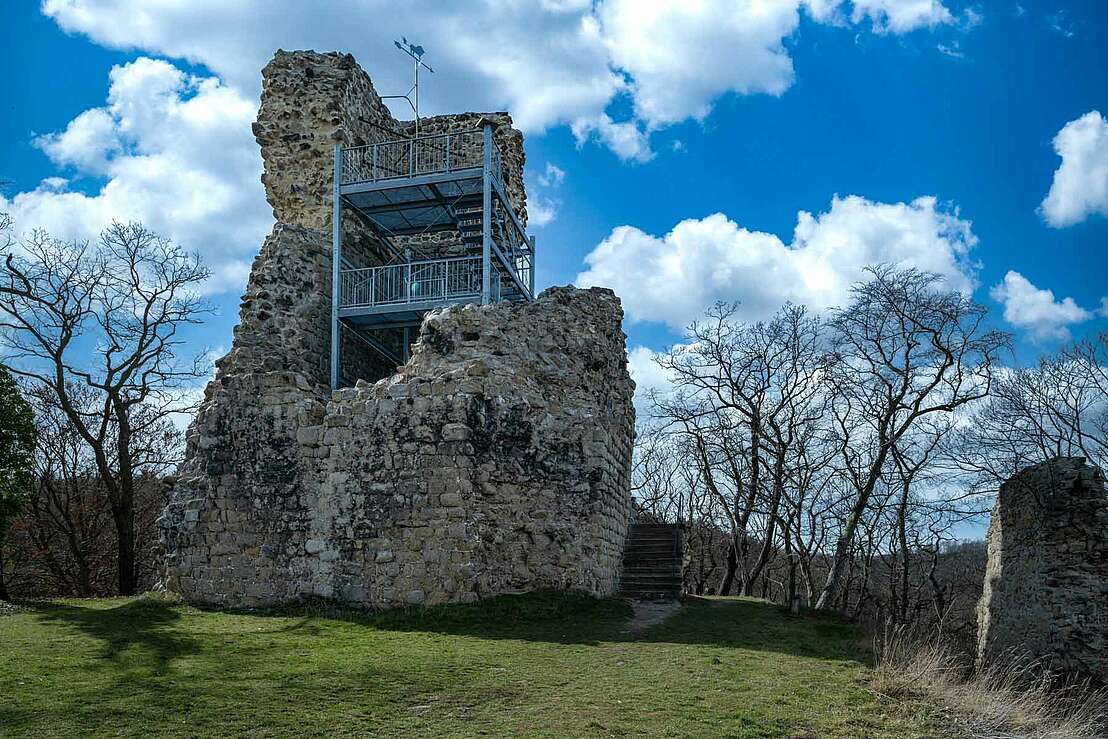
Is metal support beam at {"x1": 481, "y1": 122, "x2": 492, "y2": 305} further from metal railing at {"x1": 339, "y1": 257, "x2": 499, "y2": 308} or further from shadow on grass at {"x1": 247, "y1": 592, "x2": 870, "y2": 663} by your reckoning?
shadow on grass at {"x1": 247, "y1": 592, "x2": 870, "y2": 663}

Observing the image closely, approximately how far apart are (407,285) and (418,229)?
297 centimetres

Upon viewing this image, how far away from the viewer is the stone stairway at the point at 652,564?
14.9 m

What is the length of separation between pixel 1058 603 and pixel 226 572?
1123 centimetres

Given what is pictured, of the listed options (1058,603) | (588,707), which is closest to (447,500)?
(588,707)

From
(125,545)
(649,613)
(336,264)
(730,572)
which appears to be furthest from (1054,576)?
(125,545)

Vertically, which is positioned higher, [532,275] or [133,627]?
[532,275]

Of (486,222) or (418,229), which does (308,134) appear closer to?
(418,229)

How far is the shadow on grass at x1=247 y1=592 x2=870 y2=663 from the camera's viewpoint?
10.5 m

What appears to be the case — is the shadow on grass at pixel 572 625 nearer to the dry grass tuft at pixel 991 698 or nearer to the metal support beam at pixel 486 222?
the dry grass tuft at pixel 991 698

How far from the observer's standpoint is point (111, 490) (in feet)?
59.1

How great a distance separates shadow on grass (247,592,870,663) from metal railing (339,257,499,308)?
6.19m

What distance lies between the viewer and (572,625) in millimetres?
11086

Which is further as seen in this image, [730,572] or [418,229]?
[730,572]

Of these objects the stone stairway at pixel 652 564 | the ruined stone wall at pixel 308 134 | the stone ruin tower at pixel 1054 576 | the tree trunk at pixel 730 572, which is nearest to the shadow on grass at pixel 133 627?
the stone stairway at pixel 652 564
